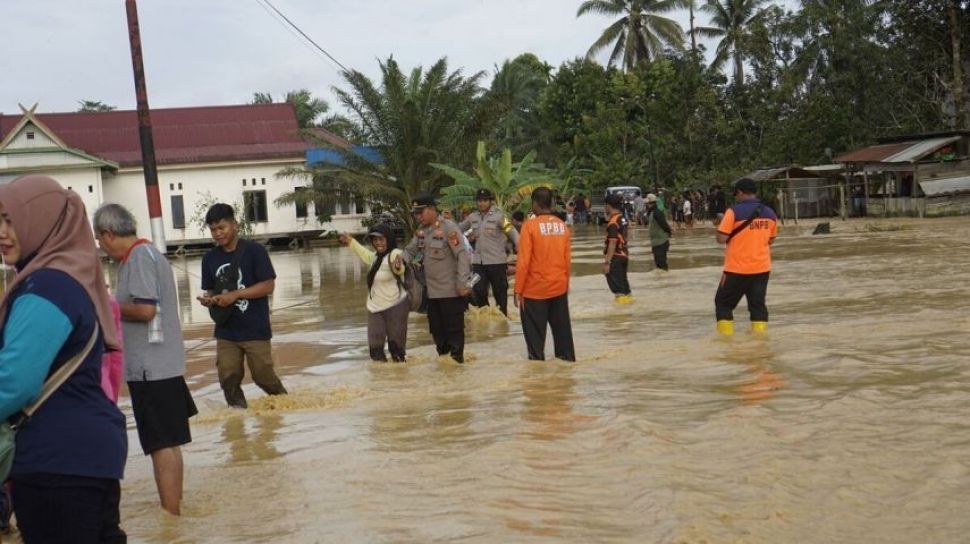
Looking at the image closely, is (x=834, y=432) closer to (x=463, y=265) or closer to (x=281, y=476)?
(x=281, y=476)

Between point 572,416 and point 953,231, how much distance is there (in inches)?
875

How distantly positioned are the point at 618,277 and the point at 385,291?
19.7ft

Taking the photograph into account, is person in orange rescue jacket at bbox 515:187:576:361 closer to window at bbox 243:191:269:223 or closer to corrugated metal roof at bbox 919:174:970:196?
corrugated metal roof at bbox 919:174:970:196

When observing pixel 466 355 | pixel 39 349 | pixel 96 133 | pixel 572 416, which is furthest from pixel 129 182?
pixel 39 349

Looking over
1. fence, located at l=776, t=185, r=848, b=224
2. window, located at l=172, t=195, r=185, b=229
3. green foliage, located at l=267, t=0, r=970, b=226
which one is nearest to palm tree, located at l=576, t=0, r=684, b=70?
green foliage, located at l=267, t=0, r=970, b=226

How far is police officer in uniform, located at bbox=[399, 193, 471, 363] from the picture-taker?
35.7 feet

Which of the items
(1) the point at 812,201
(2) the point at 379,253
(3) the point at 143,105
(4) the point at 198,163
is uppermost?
(4) the point at 198,163

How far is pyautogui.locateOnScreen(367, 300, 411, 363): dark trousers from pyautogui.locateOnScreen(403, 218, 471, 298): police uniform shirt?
1.30 ft

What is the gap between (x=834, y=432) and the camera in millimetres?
7012

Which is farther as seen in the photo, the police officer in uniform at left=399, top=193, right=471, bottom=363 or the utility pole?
the utility pole

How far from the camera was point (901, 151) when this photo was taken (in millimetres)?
37156

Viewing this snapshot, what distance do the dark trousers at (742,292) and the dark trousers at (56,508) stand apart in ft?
27.0

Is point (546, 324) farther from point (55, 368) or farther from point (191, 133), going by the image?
point (191, 133)

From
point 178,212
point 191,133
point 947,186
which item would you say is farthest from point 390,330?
point 191,133
